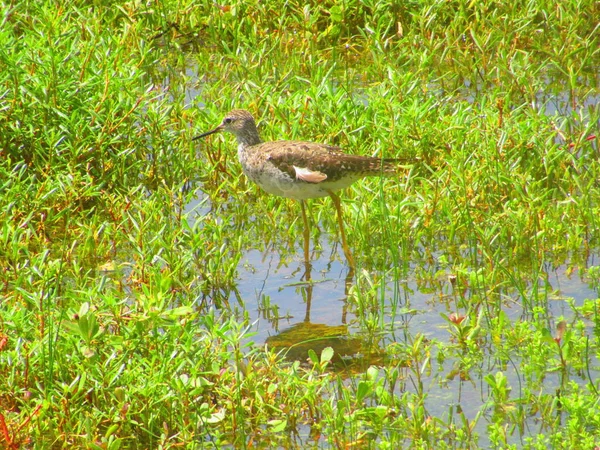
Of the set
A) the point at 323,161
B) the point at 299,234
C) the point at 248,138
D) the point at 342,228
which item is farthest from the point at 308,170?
the point at 248,138

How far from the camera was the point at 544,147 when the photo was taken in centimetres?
766

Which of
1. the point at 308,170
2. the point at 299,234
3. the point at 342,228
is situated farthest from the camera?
the point at 299,234

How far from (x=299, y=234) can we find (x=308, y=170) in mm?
840

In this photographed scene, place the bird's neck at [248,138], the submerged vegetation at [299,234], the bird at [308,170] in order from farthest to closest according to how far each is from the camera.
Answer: the bird's neck at [248,138], the bird at [308,170], the submerged vegetation at [299,234]

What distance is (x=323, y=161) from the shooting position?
272 inches

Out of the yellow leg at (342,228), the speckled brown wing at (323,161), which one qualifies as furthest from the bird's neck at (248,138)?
the yellow leg at (342,228)

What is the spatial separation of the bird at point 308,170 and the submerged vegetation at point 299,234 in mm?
272

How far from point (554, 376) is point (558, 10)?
219 inches

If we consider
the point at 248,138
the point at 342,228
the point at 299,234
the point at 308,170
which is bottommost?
the point at 342,228

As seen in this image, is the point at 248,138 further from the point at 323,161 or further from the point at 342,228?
the point at 342,228

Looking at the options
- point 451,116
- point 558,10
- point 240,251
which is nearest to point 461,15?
point 558,10

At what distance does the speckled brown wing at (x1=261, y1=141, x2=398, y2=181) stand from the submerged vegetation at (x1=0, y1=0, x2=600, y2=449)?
31 cm

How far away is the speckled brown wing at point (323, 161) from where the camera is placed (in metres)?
6.88

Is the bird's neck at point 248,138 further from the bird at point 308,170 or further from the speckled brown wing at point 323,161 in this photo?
the speckled brown wing at point 323,161
